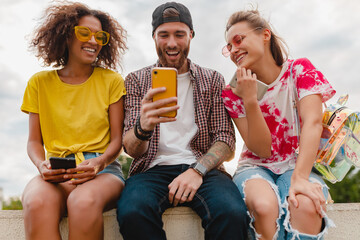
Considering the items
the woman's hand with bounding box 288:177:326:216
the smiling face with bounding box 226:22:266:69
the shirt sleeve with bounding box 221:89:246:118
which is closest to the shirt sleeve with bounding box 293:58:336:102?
the smiling face with bounding box 226:22:266:69

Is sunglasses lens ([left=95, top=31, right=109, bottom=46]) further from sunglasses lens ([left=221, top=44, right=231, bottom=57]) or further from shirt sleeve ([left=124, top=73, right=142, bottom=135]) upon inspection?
sunglasses lens ([left=221, top=44, right=231, bottom=57])

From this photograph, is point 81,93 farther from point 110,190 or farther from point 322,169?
point 322,169

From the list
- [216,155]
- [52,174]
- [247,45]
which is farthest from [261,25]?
[52,174]

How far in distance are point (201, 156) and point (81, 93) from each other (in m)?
1.34

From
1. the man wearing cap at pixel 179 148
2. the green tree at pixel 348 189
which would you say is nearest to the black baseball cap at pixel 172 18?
the man wearing cap at pixel 179 148

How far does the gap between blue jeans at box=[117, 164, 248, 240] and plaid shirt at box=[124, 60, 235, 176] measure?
0.41 m

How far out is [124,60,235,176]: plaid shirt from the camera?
3312 mm

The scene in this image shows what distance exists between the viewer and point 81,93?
3.50 metres

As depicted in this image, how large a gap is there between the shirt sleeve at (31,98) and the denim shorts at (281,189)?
2073mm

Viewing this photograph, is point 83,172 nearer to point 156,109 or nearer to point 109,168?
point 109,168

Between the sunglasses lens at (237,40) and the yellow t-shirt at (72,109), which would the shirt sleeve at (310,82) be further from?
the yellow t-shirt at (72,109)

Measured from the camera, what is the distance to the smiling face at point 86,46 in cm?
358

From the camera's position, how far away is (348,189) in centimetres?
2002

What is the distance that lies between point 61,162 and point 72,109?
75cm
